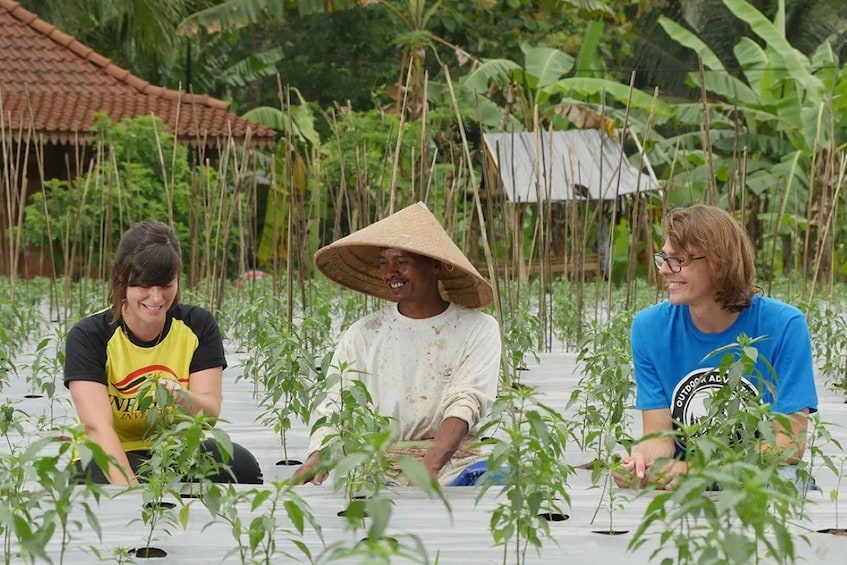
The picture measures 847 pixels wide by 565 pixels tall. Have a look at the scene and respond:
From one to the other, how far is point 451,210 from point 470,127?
816 centimetres

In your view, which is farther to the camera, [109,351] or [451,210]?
[451,210]

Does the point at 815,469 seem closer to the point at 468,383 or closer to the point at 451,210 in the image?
the point at 468,383

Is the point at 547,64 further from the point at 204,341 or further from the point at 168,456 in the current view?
the point at 168,456

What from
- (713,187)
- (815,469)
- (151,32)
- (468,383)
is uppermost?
(151,32)

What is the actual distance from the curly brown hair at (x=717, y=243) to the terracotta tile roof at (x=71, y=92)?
953cm

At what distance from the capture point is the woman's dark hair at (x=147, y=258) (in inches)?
111

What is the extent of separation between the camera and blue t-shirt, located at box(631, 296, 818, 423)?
2723mm

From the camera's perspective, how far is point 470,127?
14266 mm

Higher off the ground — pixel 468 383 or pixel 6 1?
pixel 6 1

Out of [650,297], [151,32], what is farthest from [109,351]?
[151,32]

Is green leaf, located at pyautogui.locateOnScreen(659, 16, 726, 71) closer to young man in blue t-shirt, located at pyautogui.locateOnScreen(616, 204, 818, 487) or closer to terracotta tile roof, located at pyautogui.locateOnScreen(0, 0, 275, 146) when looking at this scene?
terracotta tile roof, located at pyautogui.locateOnScreen(0, 0, 275, 146)

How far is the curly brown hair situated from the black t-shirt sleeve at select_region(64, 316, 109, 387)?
1.26 meters

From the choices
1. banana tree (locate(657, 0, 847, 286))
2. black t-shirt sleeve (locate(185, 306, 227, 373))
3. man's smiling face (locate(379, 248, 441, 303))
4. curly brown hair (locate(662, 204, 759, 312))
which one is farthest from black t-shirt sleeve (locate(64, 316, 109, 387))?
banana tree (locate(657, 0, 847, 286))

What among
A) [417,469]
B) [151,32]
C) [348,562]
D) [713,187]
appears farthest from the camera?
[151,32]
